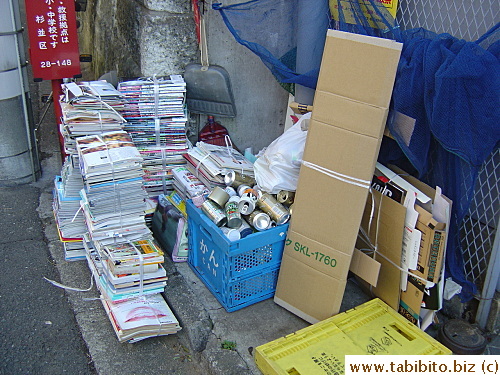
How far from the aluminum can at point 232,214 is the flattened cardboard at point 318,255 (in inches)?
15.3

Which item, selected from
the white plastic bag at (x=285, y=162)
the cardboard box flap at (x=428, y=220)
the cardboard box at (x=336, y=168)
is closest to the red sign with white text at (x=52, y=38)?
the white plastic bag at (x=285, y=162)

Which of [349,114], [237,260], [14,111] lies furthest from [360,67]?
[14,111]

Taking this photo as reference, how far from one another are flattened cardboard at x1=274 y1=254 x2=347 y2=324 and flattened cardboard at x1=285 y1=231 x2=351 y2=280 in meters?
0.04

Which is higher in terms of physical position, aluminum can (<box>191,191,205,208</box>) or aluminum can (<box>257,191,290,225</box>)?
aluminum can (<box>257,191,290,225</box>)

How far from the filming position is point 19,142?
218 inches

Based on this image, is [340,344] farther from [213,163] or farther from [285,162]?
[213,163]

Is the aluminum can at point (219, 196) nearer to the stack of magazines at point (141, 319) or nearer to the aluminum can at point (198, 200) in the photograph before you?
the aluminum can at point (198, 200)

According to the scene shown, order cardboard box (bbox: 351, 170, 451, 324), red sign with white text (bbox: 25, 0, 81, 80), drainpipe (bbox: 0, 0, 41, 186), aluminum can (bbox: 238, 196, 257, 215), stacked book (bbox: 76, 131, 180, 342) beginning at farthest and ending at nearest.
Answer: drainpipe (bbox: 0, 0, 41, 186) < red sign with white text (bbox: 25, 0, 81, 80) < aluminum can (bbox: 238, 196, 257, 215) < stacked book (bbox: 76, 131, 180, 342) < cardboard box (bbox: 351, 170, 451, 324)

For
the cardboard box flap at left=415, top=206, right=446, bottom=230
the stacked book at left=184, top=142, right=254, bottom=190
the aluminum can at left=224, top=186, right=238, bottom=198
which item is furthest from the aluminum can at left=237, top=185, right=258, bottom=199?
the cardboard box flap at left=415, top=206, right=446, bottom=230

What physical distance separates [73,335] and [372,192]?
2387mm

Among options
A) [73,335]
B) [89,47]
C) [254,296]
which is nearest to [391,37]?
[254,296]

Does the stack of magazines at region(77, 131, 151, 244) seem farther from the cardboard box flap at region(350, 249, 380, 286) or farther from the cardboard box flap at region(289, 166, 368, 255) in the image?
the cardboard box flap at region(350, 249, 380, 286)

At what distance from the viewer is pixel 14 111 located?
17.7ft

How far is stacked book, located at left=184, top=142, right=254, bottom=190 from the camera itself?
421 cm
